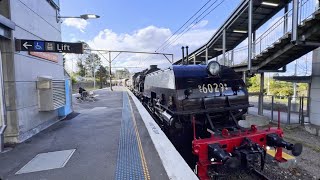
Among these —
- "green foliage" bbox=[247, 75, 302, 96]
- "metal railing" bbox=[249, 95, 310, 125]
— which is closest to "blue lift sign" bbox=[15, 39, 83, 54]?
"metal railing" bbox=[249, 95, 310, 125]

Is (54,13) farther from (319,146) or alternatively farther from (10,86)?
(319,146)

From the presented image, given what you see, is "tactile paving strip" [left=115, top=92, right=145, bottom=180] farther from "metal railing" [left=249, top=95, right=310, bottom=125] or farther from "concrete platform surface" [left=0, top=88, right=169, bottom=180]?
"metal railing" [left=249, top=95, right=310, bottom=125]

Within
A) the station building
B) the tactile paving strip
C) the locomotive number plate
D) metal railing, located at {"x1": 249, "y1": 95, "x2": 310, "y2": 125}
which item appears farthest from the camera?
metal railing, located at {"x1": 249, "y1": 95, "x2": 310, "y2": 125}

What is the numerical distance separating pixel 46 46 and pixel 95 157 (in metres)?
3.06

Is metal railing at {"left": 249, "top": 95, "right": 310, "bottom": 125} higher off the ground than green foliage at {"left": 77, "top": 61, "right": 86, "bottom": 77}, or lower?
lower

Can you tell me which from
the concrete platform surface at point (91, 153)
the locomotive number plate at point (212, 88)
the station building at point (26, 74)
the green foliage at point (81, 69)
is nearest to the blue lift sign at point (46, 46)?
the station building at point (26, 74)

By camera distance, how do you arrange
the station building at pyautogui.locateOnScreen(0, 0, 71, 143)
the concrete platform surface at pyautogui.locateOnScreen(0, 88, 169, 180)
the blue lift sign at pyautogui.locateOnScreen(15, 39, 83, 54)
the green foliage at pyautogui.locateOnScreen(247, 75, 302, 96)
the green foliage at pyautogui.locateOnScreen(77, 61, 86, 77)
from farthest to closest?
1. the green foliage at pyautogui.locateOnScreen(77, 61, 86, 77)
2. the green foliage at pyautogui.locateOnScreen(247, 75, 302, 96)
3. the blue lift sign at pyautogui.locateOnScreen(15, 39, 83, 54)
4. the station building at pyautogui.locateOnScreen(0, 0, 71, 143)
5. the concrete platform surface at pyautogui.locateOnScreen(0, 88, 169, 180)

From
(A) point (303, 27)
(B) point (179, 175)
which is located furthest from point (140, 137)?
(A) point (303, 27)

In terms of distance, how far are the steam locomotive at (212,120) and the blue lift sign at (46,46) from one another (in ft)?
8.25

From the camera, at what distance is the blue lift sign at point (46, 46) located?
5180 millimetres

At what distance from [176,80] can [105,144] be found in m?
2.26

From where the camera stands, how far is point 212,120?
571 centimetres

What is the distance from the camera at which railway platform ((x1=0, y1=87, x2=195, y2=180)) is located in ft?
11.3

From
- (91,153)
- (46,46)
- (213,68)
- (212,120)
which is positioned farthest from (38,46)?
(212,120)
